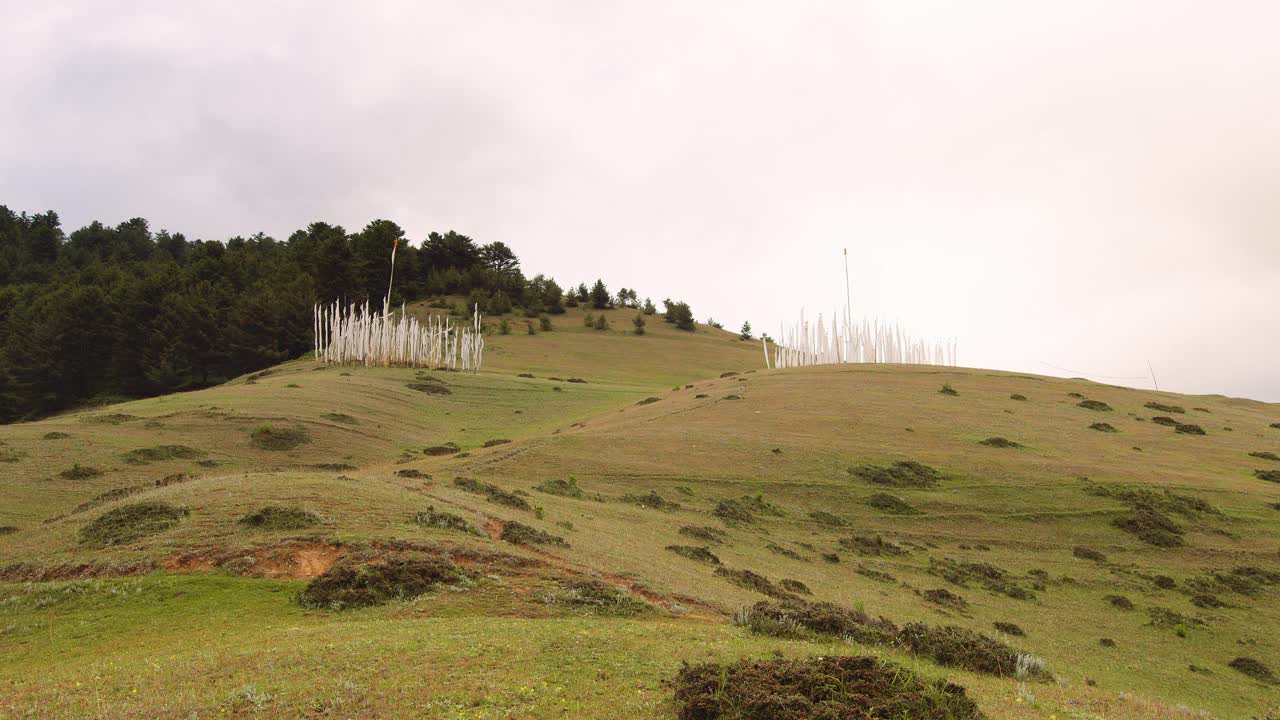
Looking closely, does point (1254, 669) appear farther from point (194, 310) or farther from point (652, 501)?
point (194, 310)

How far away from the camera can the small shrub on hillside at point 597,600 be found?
1262 cm

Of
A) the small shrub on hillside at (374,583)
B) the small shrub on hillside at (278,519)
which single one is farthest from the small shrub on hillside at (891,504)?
the small shrub on hillside at (278,519)

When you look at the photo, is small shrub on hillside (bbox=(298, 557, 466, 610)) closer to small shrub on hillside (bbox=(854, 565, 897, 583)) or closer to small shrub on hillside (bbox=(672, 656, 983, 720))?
small shrub on hillside (bbox=(672, 656, 983, 720))

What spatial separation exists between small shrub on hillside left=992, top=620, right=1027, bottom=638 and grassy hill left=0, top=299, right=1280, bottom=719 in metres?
0.20

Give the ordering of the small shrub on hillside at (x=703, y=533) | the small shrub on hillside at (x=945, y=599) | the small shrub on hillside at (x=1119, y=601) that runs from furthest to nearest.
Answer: the small shrub on hillside at (x=703, y=533) < the small shrub on hillside at (x=1119, y=601) < the small shrub on hillside at (x=945, y=599)

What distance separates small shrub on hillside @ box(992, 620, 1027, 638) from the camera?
17.3 m

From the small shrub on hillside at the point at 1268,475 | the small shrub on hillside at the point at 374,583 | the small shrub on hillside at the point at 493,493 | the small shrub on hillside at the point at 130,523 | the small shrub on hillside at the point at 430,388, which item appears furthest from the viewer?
the small shrub on hillside at the point at 430,388

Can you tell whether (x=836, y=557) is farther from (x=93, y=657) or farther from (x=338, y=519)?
(x=93, y=657)

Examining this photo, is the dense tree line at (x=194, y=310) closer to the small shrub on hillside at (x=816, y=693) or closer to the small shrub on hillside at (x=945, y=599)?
the small shrub on hillside at (x=945, y=599)

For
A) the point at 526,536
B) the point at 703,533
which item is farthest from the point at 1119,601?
the point at 526,536

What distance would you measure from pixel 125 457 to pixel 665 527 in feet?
69.0

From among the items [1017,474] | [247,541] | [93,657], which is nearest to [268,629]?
[93,657]

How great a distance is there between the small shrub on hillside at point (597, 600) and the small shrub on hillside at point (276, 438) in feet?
81.5

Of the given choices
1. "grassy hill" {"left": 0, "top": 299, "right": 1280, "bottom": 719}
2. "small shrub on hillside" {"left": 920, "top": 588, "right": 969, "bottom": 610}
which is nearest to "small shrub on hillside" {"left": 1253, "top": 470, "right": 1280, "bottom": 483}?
"grassy hill" {"left": 0, "top": 299, "right": 1280, "bottom": 719}
